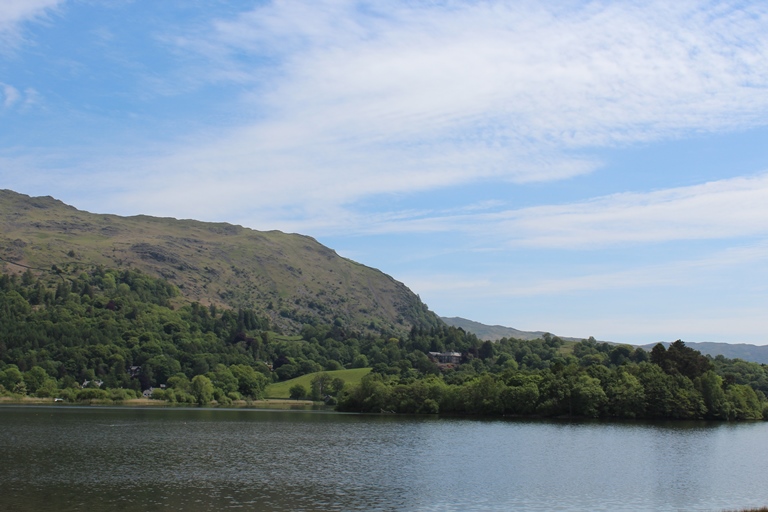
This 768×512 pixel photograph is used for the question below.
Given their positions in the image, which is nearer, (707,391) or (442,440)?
(442,440)

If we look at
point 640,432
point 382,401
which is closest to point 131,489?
point 640,432

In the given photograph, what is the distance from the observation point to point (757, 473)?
77.1m

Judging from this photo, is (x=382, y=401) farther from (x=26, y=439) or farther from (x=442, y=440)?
(x=26, y=439)

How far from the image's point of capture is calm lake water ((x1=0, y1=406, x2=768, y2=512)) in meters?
58.9

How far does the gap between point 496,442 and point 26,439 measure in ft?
206

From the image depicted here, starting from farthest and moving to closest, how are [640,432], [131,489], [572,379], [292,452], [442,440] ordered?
[572,379] < [640,432] < [442,440] < [292,452] < [131,489]

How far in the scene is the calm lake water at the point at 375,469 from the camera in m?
58.9

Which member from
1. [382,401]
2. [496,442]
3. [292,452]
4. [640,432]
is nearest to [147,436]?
[292,452]

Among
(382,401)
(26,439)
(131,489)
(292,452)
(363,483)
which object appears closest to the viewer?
(131,489)

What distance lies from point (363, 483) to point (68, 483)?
983 inches

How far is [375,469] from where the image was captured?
78688 millimetres

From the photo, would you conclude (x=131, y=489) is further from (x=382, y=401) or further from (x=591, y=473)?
(x=382, y=401)

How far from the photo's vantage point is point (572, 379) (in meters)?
168

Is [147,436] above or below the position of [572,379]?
below
